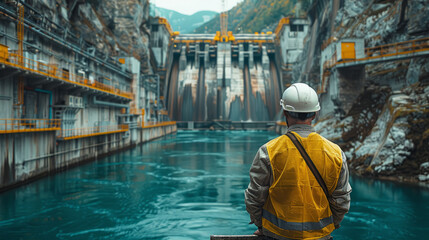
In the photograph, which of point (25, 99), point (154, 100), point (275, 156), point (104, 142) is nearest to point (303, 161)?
point (275, 156)

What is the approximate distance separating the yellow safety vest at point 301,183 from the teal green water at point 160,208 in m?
6.11

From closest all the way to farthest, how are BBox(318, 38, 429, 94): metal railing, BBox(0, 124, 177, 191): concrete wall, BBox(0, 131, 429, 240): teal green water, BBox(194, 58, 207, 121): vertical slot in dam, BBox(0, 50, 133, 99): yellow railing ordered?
BBox(0, 131, 429, 240): teal green water < BBox(0, 124, 177, 191): concrete wall < BBox(0, 50, 133, 99): yellow railing < BBox(318, 38, 429, 94): metal railing < BBox(194, 58, 207, 121): vertical slot in dam

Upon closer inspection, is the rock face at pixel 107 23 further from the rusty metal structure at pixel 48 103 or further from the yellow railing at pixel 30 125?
the yellow railing at pixel 30 125

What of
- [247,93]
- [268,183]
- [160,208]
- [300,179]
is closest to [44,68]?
[160,208]

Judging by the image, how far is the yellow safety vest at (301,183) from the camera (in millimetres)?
2055

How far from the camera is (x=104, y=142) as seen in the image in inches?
850

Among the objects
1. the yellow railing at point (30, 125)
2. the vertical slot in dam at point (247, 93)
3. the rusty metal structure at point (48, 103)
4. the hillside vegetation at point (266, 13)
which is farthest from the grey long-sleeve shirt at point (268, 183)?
the hillside vegetation at point (266, 13)

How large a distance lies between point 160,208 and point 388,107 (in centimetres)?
1108

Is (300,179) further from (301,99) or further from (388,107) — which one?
(388,107)

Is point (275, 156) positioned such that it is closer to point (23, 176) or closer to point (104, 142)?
point (23, 176)

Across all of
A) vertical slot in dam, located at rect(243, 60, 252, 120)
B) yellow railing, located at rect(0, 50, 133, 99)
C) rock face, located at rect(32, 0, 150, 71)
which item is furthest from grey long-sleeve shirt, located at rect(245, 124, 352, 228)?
vertical slot in dam, located at rect(243, 60, 252, 120)

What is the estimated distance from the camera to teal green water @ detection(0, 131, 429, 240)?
7.91 metres

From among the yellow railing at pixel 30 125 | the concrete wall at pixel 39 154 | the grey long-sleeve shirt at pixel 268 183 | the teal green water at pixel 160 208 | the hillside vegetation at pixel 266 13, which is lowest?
the teal green water at pixel 160 208

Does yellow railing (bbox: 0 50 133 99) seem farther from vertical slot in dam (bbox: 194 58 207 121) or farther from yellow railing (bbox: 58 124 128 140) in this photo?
vertical slot in dam (bbox: 194 58 207 121)
